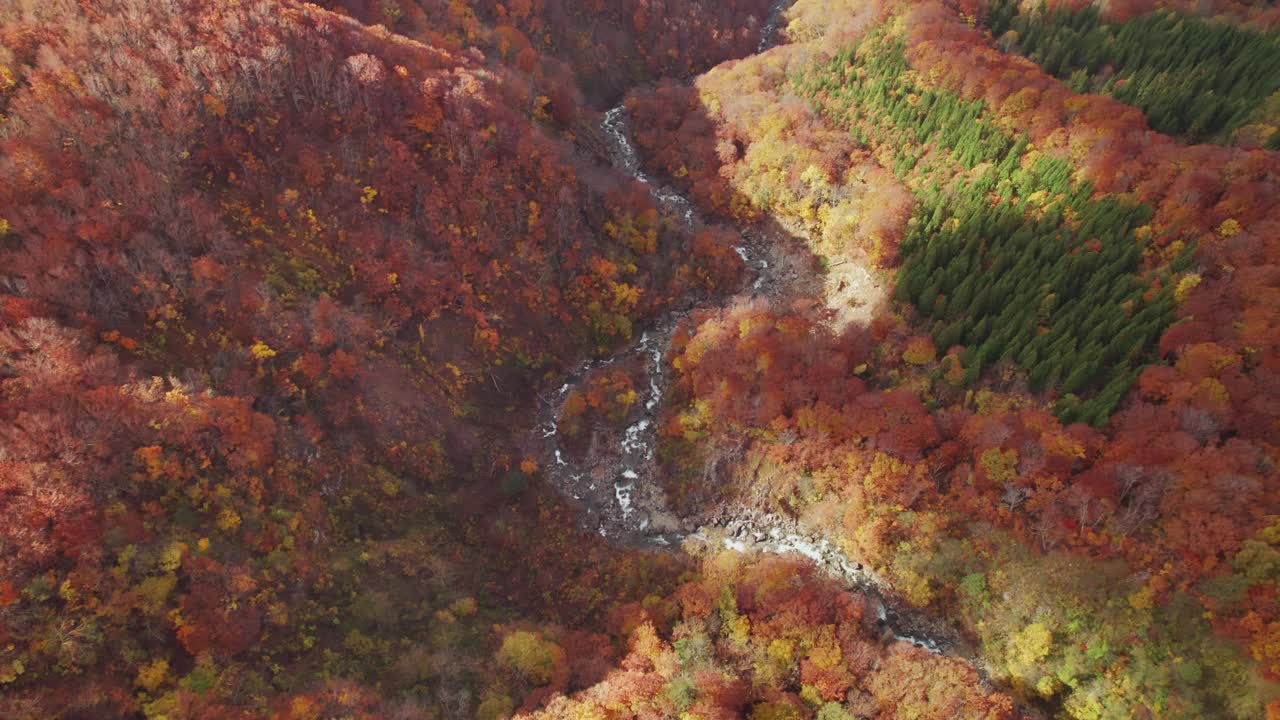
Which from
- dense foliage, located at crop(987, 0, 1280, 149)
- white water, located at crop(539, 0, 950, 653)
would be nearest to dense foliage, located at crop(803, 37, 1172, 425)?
dense foliage, located at crop(987, 0, 1280, 149)

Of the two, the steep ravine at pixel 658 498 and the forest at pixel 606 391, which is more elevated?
the forest at pixel 606 391

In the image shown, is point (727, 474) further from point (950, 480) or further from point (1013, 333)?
point (1013, 333)

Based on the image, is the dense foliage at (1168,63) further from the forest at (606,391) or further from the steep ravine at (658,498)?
the steep ravine at (658,498)

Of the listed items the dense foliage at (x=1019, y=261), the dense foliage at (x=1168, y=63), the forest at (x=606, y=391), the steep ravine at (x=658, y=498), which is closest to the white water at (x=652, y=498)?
the steep ravine at (x=658, y=498)

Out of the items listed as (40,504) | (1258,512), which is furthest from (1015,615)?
(40,504)

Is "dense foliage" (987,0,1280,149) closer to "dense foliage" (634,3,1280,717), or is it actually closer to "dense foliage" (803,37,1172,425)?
"dense foliage" (634,3,1280,717)

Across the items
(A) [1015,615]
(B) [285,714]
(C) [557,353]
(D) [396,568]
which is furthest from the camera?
(C) [557,353]
